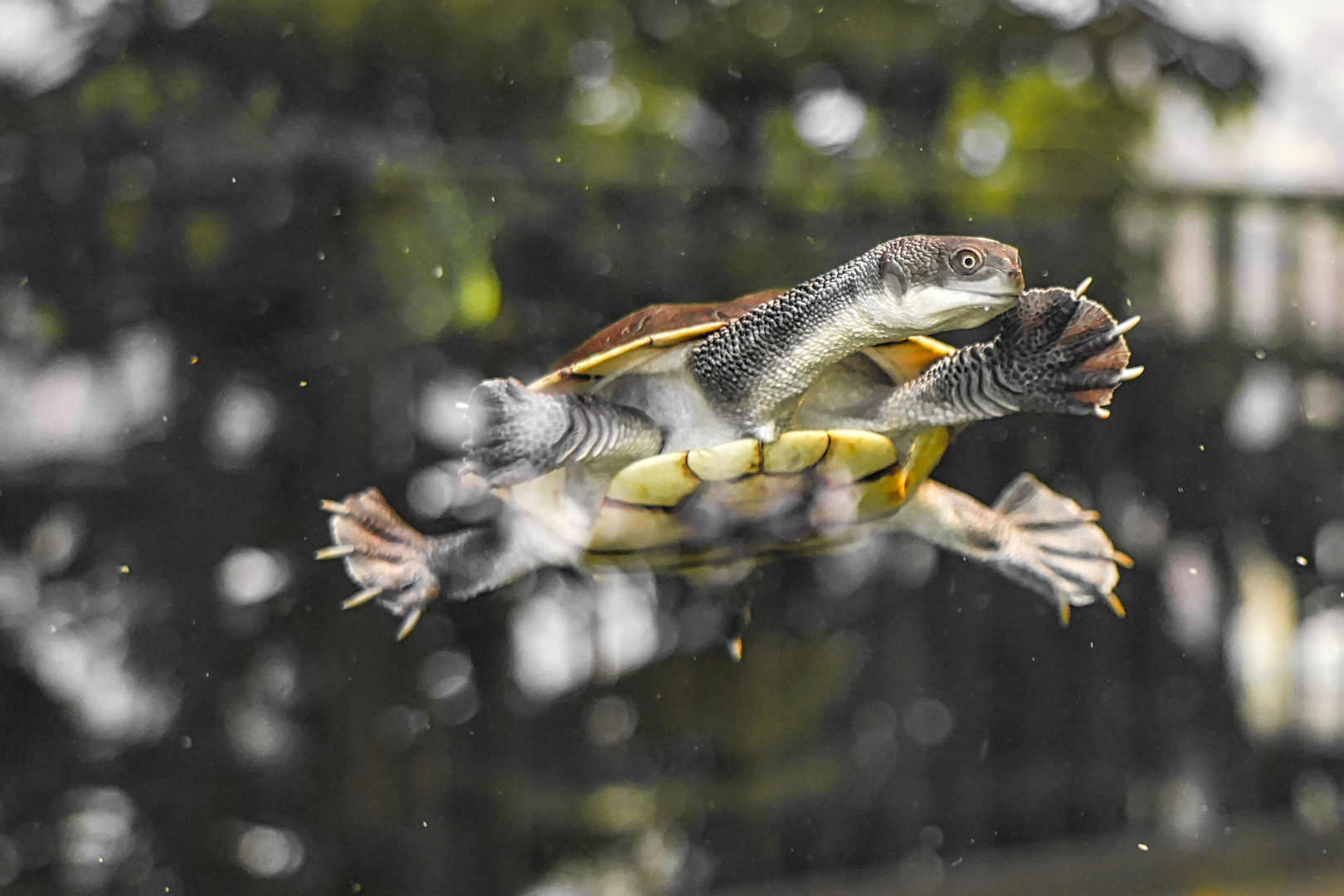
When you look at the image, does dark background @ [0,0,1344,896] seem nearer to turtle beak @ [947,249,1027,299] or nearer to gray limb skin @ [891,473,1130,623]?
gray limb skin @ [891,473,1130,623]

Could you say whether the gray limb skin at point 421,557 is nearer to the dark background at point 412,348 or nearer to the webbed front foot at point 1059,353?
the dark background at point 412,348

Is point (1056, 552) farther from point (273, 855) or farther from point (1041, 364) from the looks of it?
point (273, 855)

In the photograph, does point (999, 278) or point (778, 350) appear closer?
point (999, 278)

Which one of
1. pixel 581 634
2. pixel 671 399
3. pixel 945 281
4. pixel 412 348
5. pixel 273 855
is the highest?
pixel 945 281

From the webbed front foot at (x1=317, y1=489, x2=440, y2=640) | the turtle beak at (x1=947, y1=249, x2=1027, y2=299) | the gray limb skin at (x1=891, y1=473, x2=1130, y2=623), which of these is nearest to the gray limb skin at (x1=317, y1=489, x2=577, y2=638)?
the webbed front foot at (x1=317, y1=489, x2=440, y2=640)

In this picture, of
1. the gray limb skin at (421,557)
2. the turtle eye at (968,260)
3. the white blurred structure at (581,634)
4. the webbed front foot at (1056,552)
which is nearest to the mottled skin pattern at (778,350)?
the turtle eye at (968,260)

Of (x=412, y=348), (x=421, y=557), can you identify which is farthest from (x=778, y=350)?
(x=412, y=348)
